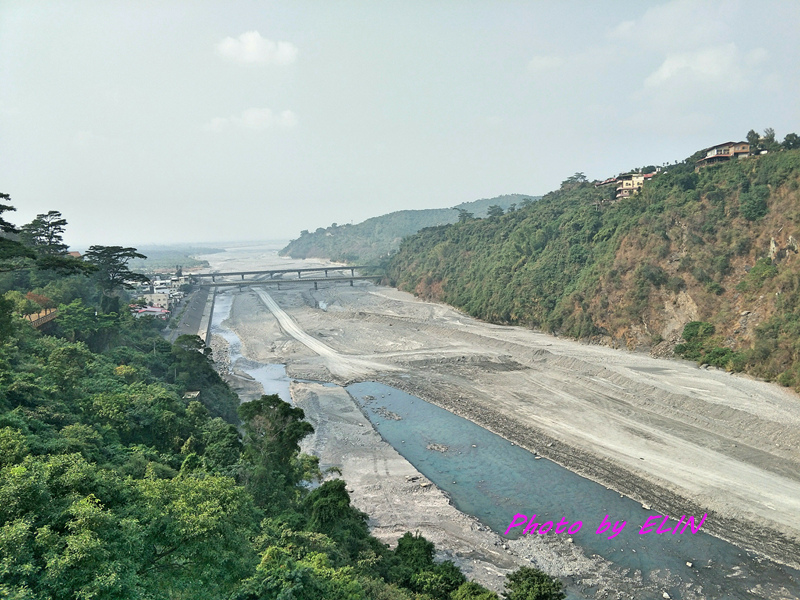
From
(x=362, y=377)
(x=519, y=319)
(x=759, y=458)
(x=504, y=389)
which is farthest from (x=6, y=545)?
(x=519, y=319)

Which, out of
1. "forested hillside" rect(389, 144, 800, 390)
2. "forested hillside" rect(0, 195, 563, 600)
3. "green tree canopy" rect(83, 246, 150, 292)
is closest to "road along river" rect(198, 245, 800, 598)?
"forested hillside" rect(389, 144, 800, 390)

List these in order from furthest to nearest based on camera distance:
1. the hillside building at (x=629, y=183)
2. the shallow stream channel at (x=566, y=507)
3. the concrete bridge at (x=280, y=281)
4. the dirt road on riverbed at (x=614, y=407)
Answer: the concrete bridge at (x=280, y=281) → the hillside building at (x=629, y=183) → the dirt road on riverbed at (x=614, y=407) → the shallow stream channel at (x=566, y=507)

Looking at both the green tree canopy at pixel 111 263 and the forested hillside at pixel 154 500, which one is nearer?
the forested hillside at pixel 154 500

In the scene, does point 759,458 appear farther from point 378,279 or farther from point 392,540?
point 378,279

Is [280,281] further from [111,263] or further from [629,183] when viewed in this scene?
[111,263]

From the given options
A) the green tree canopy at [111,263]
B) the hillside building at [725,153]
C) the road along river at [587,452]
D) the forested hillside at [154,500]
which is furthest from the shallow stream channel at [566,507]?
the hillside building at [725,153]

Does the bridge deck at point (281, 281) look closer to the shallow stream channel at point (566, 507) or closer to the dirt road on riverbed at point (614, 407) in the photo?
the dirt road on riverbed at point (614, 407)

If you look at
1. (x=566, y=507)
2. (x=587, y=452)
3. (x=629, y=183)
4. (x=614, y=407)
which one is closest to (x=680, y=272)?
(x=614, y=407)
